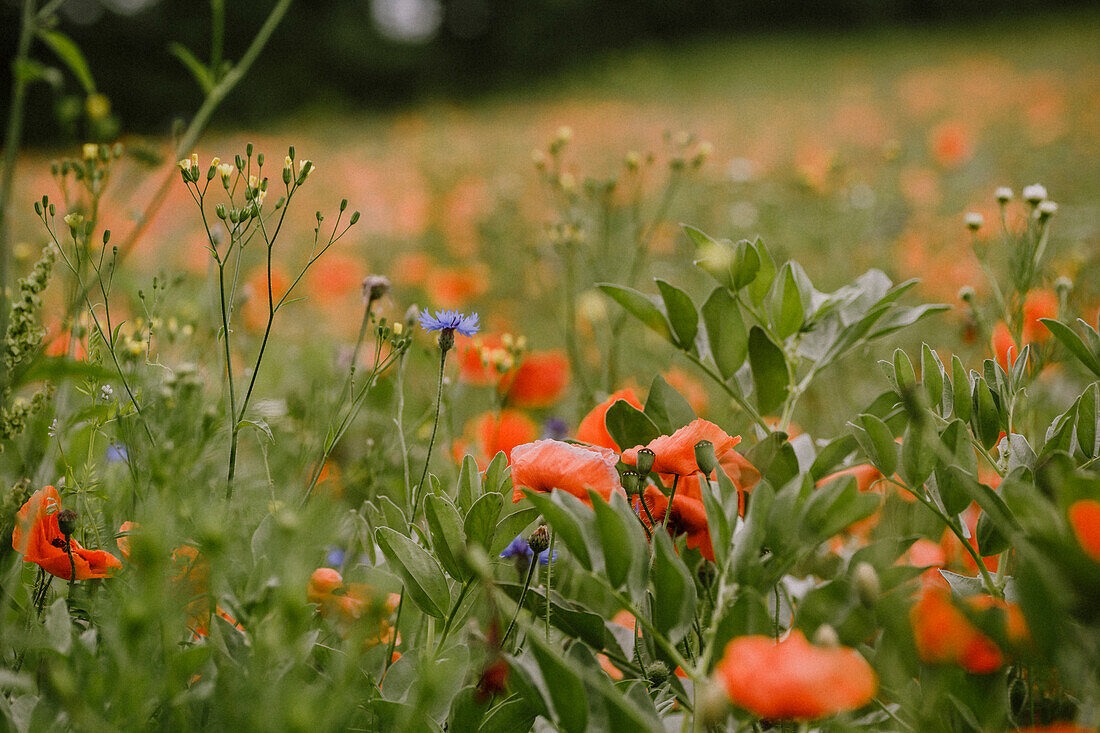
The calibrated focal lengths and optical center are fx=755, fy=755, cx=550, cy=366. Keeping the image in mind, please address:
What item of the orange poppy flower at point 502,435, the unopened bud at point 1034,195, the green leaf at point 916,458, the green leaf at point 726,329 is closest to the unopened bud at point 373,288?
the orange poppy flower at point 502,435

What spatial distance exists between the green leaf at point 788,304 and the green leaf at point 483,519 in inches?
8.8

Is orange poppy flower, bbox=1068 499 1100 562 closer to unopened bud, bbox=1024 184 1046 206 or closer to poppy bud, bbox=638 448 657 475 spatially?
poppy bud, bbox=638 448 657 475

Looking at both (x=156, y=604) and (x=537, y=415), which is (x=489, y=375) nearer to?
(x=537, y=415)

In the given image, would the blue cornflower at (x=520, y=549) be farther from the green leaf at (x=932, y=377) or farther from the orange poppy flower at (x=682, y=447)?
the green leaf at (x=932, y=377)

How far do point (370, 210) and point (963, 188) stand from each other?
58.5 inches

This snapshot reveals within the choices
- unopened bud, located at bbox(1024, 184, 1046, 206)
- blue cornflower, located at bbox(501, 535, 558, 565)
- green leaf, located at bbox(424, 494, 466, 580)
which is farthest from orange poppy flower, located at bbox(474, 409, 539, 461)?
unopened bud, located at bbox(1024, 184, 1046, 206)

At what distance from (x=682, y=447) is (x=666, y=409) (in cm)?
10

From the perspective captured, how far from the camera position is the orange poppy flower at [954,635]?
9.8 inches

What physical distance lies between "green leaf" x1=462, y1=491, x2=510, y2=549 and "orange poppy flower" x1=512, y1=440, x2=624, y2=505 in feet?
0.04

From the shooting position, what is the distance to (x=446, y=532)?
0.39 m

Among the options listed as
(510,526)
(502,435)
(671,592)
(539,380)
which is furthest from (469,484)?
(539,380)

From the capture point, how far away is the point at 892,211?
1.80m

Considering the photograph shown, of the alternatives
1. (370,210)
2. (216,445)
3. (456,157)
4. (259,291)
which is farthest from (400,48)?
(216,445)

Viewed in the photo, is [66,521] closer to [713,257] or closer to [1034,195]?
[713,257]
